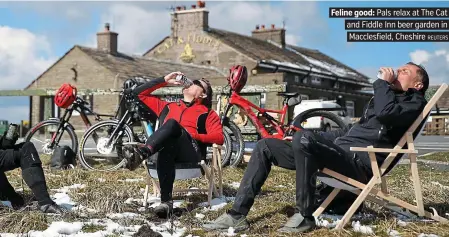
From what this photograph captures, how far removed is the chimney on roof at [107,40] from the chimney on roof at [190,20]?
15.6 ft

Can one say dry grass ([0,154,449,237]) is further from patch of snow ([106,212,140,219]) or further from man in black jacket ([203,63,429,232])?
man in black jacket ([203,63,429,232])

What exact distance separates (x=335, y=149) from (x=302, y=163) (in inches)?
10.5

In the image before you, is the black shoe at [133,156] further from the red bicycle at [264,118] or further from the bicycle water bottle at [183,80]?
the red bicycle at [264,118]

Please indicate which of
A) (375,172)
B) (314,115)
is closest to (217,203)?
(375,172)

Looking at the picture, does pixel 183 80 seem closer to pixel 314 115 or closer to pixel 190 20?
pixel 314 115

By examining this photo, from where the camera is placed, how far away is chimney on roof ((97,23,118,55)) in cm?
3366

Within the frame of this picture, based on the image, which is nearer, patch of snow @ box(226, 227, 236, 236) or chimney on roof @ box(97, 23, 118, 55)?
patch of snow @ box(226, 227, 236, 236)

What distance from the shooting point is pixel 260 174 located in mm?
4480

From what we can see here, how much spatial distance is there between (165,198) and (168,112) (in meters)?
1.19

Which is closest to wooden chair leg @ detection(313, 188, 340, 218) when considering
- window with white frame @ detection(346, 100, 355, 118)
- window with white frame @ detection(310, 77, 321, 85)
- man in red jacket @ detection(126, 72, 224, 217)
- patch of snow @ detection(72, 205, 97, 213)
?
man in red jacket @ detection(126, 72, 224, 217)

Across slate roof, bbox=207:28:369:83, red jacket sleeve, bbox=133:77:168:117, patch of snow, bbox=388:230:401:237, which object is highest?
slate roof, bbox=207:28:369:83

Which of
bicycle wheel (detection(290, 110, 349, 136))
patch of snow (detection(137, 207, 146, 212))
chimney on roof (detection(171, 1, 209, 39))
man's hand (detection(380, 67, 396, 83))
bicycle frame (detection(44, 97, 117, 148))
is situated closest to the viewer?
man's hand (detection(380, 67, 396, 83))

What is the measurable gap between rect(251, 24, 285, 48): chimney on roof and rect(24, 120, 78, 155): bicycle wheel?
33041 mm

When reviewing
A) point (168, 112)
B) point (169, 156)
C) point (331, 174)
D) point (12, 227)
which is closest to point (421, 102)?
point (331, 174)
